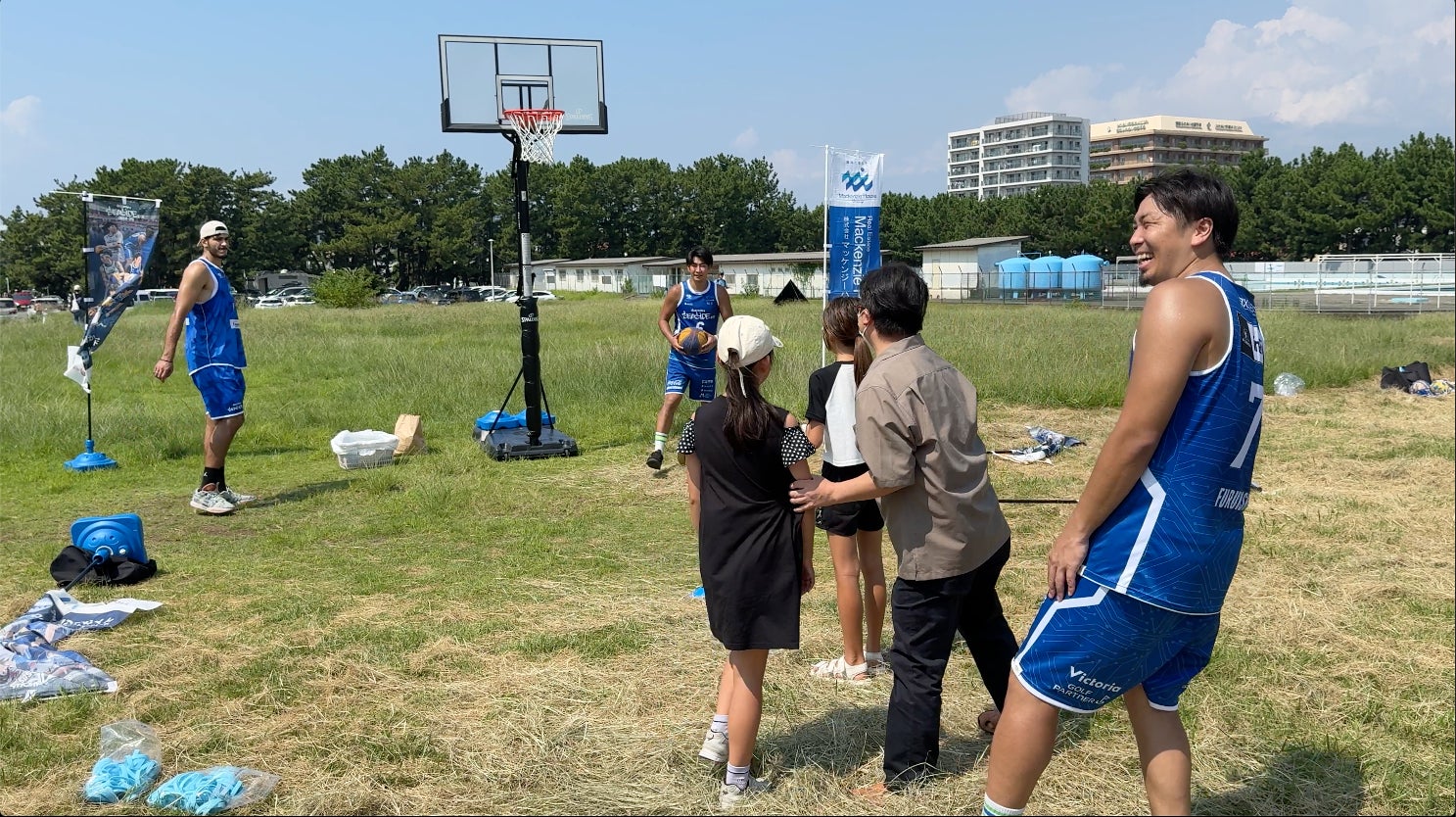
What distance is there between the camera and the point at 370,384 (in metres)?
13.0

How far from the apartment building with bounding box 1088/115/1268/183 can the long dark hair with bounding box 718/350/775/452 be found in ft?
483

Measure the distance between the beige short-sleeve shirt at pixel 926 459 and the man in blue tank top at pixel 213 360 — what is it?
5723 millimetres

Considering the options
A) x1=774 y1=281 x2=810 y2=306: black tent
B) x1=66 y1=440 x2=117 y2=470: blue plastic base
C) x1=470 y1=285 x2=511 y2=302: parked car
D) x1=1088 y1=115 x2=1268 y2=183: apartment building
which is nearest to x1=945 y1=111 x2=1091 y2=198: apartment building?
x1=1088 y1=115 x2=1268 y2=183: apartment building

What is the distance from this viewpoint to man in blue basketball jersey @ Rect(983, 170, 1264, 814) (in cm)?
215

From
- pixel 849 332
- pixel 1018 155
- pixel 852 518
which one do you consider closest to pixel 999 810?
pixel 852 518

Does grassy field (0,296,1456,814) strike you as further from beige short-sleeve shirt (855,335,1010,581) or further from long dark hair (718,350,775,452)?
long dark hair (718,350,775,452)

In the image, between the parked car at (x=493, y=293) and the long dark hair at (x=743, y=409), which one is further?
the parked car at (x=493, y=293)

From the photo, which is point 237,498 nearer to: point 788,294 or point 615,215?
point 788,294

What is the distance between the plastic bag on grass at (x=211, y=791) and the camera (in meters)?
2.99

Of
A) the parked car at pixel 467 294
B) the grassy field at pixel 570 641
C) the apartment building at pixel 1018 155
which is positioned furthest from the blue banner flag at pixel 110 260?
the apartment building at pixel 1018 155

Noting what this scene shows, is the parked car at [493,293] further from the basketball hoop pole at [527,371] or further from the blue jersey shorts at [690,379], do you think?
the blue jersey shorts at [690,379]

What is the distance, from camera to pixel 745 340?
296 centimetres

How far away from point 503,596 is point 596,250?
9288 centimetres

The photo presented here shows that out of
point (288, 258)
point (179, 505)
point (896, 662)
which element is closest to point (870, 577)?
point (896, 662)
